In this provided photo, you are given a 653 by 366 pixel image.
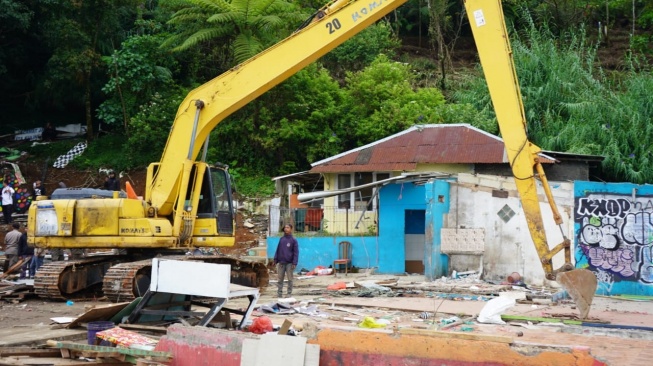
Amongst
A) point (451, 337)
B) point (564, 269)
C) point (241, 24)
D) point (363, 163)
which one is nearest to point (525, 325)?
point (564, 269)

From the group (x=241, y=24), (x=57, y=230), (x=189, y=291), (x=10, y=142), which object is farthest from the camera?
(x=10, y=142)

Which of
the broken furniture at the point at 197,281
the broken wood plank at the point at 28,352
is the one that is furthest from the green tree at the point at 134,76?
the broken wood plank at the point at 28,352

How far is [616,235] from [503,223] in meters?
3.37

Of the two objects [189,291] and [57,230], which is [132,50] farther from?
[189,291]

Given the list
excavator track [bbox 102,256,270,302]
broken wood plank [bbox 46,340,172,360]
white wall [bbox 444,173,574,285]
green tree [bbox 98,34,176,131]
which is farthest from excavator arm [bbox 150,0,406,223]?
green tree [bbox 98,34,176,131]

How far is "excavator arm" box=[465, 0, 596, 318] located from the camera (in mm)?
14883

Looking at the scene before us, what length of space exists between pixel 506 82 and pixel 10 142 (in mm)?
31238

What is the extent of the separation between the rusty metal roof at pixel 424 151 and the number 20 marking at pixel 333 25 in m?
12.6

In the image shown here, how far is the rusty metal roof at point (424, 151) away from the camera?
29312mm

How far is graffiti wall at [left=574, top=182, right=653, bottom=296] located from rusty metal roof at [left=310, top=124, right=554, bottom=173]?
298 inches

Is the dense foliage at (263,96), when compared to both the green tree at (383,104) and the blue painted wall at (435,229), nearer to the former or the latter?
the green tree at (383,104)

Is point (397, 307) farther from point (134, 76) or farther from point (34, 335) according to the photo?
point (134, 76)

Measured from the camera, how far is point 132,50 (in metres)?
37.2

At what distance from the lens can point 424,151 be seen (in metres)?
30.0
